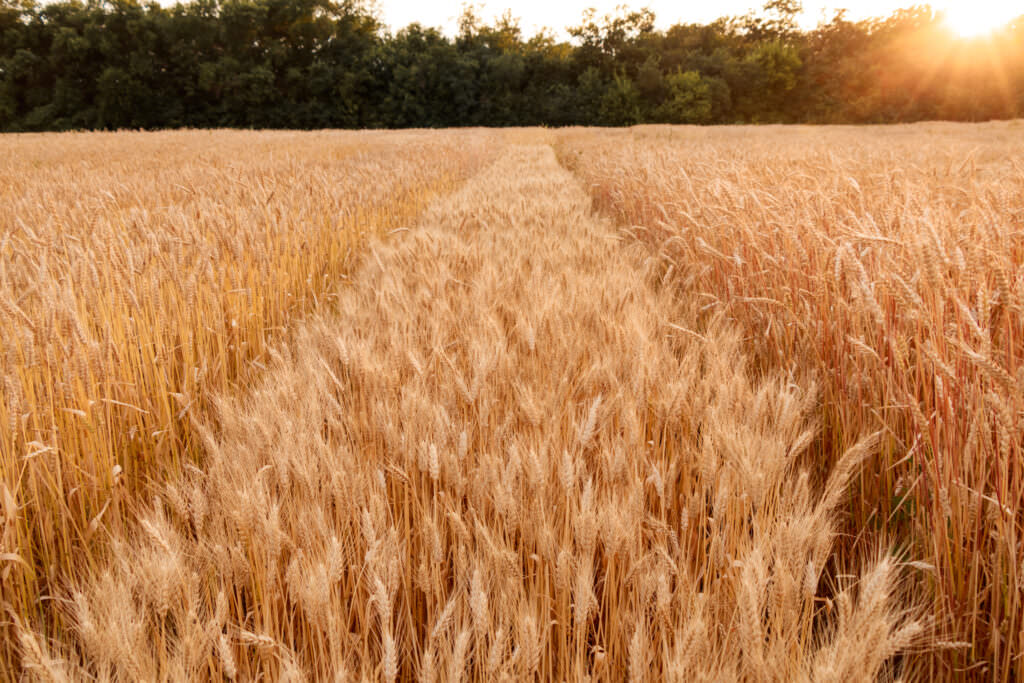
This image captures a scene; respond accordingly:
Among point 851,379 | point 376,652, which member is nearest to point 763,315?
point 851,379

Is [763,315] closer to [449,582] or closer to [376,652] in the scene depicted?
[449,582]

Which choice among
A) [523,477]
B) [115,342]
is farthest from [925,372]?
[115,342]

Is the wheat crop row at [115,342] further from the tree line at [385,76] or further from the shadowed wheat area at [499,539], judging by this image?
the tree line at [385,76]

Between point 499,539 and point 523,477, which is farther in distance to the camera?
point 523,477

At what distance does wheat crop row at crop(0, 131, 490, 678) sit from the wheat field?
0.02 m

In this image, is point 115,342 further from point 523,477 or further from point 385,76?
point 385,76

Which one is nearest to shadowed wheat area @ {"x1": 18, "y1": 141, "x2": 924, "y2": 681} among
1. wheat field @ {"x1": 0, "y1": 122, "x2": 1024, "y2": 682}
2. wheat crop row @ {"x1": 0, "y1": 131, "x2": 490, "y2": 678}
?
wheat field @ {"x1": 0, "y1": 122, "x2": 1024, "y2": 682}

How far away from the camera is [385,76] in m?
35.2

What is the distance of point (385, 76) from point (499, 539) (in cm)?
3904

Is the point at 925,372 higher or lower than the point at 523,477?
higher

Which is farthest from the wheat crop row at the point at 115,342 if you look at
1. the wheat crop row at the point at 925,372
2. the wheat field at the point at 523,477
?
the wheat crop row at the point at 925,372

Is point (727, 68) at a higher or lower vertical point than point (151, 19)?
lower

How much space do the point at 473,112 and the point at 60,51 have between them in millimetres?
24769

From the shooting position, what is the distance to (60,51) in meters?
33.5
